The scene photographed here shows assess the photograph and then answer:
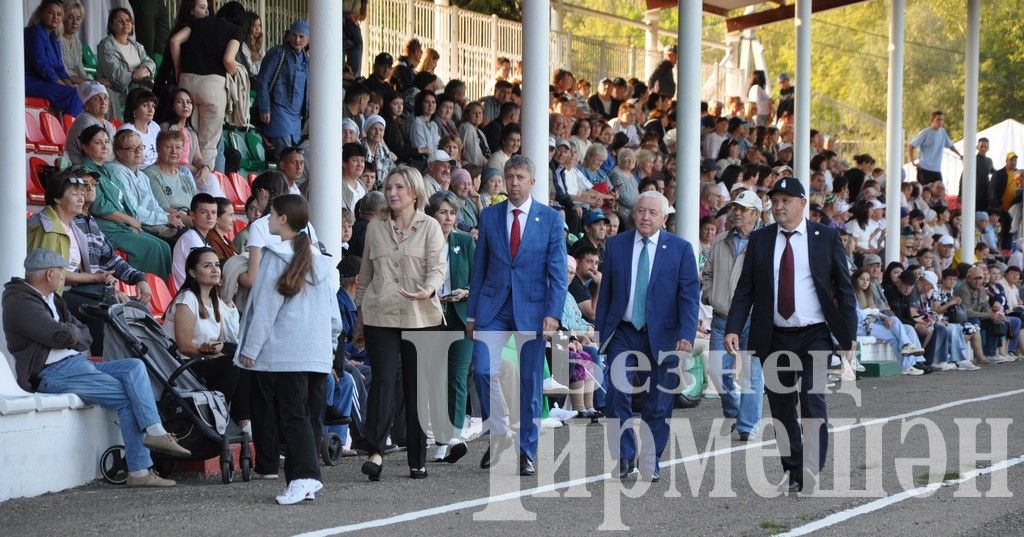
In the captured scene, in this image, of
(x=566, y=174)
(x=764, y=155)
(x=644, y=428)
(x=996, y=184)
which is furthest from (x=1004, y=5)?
(x=644, y=428)

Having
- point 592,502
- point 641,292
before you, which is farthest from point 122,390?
point 641,292

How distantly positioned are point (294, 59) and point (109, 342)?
24.3 feet

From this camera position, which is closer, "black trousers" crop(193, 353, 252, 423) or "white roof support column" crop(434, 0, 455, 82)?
"black trousers" crop(193, 353, 252, 423)

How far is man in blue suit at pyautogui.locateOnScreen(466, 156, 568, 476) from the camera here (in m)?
10.8

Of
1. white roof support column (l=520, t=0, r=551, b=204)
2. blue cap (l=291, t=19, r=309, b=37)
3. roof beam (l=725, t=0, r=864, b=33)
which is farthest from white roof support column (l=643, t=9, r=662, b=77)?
white roof support column (l=520, t=0, r=551, b=204)

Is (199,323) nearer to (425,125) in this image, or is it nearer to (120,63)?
(120,63)

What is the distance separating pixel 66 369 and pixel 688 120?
10.5 metres

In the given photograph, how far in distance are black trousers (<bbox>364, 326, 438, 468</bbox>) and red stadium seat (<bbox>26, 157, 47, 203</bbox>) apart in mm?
4822

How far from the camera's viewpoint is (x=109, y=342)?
411 inches

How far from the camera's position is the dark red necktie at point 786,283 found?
33.3 feet

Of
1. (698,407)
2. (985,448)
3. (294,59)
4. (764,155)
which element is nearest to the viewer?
(985,448)

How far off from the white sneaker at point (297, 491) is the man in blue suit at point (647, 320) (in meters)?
2.20

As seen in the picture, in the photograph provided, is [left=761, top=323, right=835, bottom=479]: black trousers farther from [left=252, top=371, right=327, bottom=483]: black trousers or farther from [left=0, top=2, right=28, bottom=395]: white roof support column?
[left=0, top=2, right=28, bottom=395]: white roof support column

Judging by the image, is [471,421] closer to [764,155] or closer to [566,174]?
[566,174]
